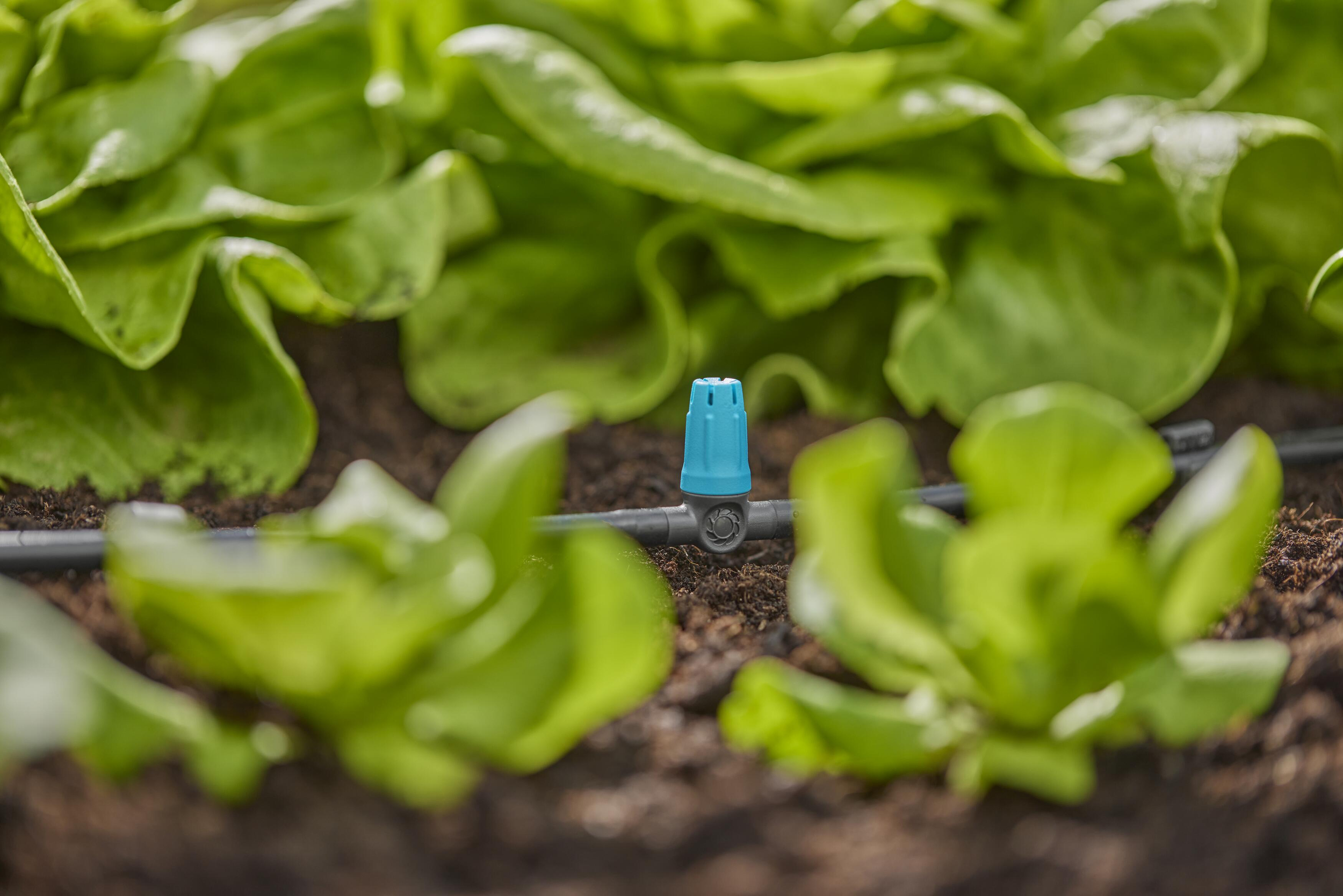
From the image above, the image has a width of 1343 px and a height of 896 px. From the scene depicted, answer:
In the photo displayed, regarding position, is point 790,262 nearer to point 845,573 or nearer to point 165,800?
point 845,573

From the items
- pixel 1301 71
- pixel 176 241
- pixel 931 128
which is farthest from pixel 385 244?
pixel 1301 71

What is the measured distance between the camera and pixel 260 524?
0.84 metres

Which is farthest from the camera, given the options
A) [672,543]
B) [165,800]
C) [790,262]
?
[790,262]

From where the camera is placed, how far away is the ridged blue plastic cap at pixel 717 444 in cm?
80

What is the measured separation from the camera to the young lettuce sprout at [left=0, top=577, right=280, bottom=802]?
0.35m

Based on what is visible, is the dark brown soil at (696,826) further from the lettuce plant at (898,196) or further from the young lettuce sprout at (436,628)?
the lettuce plant at (898,196)

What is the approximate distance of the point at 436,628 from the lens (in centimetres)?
41

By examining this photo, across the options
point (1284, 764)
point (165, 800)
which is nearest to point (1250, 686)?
point (1284, 764)

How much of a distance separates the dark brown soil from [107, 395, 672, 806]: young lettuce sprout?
0.07 feet

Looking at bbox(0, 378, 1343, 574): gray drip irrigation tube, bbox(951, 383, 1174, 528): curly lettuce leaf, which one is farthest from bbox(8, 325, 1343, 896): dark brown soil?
bbox(0, 378, 1343, 574): gray drip irrigation tube

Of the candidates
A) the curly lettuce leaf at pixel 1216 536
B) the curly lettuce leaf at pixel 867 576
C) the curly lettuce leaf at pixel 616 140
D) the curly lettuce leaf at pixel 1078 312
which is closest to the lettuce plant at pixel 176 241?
the curly lettuce leaf at pixel 616 140

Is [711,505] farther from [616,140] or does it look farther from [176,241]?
[176,241]

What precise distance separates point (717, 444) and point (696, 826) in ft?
1.39

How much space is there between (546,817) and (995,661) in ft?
0.61
